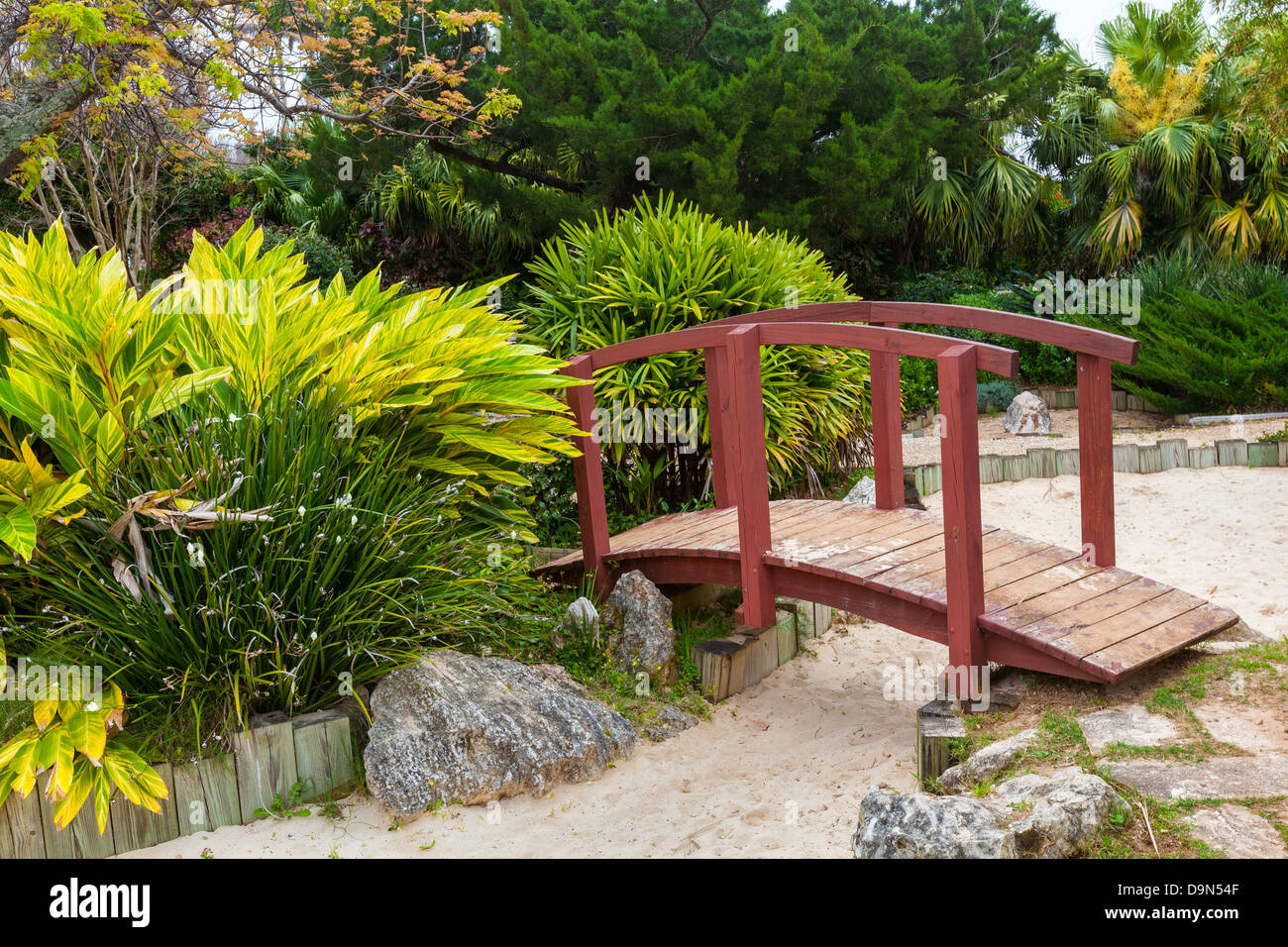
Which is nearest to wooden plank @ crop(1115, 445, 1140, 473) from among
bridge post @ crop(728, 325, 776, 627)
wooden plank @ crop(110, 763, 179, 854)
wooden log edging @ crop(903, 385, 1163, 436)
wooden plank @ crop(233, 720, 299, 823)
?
wooden log edging @ crop(903, 385, 1163, 436)

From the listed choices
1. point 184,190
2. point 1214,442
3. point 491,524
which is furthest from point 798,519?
point 184,190

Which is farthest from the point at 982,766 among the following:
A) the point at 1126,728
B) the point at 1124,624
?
the point at 1124,624

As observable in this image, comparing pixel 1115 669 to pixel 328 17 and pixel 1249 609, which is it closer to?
pixel 1249 609

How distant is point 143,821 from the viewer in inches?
142

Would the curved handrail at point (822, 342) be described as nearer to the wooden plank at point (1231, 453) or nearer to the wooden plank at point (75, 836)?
the wooden plank at point (75, 836)

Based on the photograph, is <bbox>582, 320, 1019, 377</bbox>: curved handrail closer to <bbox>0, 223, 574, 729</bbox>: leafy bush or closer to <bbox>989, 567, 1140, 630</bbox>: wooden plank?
<bbox>0, 223, 574, 729</bbox>: leafy bush

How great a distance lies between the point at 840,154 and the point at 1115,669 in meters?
8.26

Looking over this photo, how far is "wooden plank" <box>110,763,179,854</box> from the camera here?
3564 millimetres

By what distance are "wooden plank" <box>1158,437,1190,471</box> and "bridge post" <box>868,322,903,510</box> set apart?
11.2 feet

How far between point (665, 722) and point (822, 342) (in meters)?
1.84

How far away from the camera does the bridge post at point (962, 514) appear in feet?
12.9

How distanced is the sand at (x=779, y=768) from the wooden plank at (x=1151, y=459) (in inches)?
35.4

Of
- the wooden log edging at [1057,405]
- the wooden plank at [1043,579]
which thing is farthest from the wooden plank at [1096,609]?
the wooden log edging at [1057,405]

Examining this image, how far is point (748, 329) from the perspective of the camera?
4.80 m
